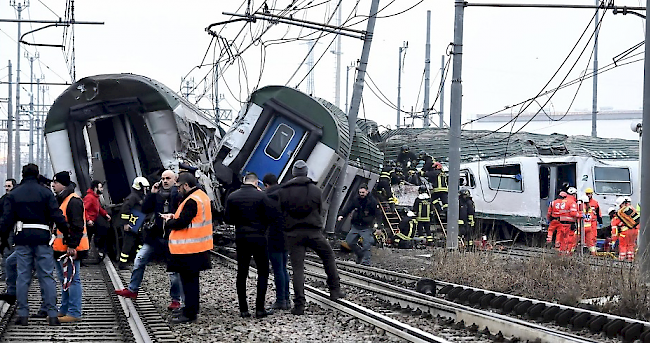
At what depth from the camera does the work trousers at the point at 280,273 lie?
1023cm

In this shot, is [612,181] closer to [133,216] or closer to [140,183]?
[140,183]

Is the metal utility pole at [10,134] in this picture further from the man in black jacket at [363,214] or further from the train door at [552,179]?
the man in black jacket at [363,214]

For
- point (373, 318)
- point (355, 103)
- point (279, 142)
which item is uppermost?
point (355, 103)

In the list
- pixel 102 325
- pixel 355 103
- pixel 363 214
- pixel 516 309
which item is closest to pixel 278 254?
pixel 102 325

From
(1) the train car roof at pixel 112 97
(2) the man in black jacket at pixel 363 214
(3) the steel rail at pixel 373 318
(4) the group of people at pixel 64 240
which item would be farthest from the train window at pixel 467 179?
(4) the group of people at pixel 64 240

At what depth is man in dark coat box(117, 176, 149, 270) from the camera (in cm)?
1477

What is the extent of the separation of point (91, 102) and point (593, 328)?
9.83 meters

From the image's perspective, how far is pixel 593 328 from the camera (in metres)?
8.75

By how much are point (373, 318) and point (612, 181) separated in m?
17.1

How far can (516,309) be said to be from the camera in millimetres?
10094

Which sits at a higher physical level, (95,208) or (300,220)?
(95,208)

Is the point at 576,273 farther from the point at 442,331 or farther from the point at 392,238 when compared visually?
the point at 392,238

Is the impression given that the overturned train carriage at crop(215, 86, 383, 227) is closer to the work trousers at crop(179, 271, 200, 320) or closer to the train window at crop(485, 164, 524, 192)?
the work trousers at crop(179, 271, 200, 320)

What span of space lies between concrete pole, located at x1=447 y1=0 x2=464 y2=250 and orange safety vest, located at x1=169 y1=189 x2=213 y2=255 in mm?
7918
